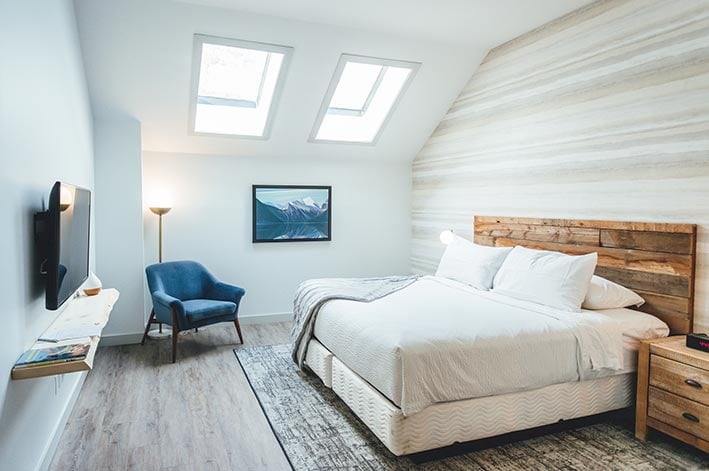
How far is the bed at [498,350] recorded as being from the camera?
2.67 m

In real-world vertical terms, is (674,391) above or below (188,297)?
below

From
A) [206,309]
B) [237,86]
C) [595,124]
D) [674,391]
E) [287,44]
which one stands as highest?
[287,44]

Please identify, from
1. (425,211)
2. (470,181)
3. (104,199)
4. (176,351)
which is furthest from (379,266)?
(104,199)

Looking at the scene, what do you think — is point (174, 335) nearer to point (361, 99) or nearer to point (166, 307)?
point (166, 307)

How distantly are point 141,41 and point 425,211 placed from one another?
11.5 ft

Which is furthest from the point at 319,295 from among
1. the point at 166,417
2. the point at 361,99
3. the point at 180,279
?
the point at 361,99

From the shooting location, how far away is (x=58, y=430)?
114 inches

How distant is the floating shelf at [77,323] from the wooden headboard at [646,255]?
3.33 m

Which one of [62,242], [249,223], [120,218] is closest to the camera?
[62,242]

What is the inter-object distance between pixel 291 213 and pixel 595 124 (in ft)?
10.8

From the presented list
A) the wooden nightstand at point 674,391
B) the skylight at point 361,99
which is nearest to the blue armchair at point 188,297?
the skylight at point 361,99

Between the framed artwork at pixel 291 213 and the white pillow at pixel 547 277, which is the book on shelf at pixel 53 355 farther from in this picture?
the framed artwork at pixel 291 213

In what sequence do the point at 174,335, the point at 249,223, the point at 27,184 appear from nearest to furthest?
Result: the point at 27,184
the point at 174,335
the point at 249,223

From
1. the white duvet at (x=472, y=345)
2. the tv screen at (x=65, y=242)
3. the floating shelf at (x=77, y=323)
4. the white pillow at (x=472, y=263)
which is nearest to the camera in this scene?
the floating shelf at (x=77, y=323)
